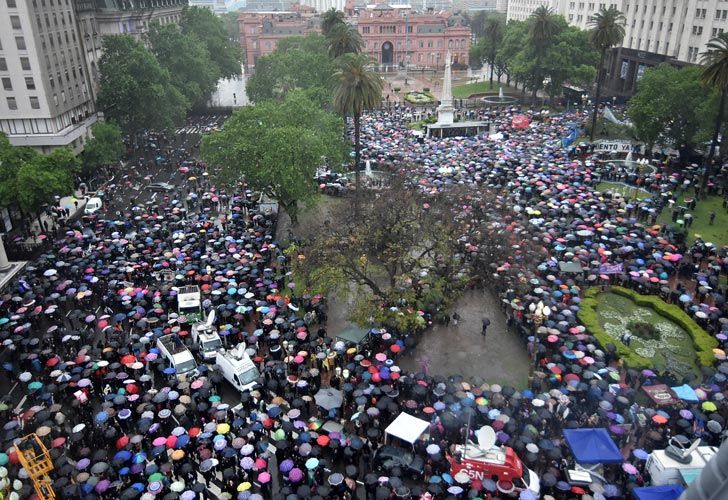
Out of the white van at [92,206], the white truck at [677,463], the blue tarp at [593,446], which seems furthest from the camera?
the white van at [92,206]

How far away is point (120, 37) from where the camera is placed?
62125mm

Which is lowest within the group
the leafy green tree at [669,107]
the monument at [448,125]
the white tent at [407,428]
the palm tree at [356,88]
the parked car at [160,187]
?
the white tent at [407,428]

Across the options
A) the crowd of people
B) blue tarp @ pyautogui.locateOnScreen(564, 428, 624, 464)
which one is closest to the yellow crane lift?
the crowd of people

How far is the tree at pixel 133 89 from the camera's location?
194 ft

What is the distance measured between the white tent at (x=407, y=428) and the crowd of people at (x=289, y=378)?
0.73 m

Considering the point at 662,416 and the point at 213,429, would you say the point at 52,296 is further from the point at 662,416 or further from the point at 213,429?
the point at 662,416

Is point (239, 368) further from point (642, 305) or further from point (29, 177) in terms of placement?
point (29, 177)

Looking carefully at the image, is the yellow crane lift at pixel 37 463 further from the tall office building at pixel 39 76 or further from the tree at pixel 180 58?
the tree at pixel 180 58

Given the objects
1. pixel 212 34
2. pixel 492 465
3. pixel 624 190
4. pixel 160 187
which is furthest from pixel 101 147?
pixel 624 190

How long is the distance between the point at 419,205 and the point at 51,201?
101 ft

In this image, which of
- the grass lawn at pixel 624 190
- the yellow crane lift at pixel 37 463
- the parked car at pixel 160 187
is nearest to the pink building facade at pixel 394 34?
the parked car at pixel 160 187

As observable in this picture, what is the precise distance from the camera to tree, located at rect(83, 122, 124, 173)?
52.8 meters

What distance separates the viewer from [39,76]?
50844 mm

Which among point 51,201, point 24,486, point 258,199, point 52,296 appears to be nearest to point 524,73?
point 258,199
